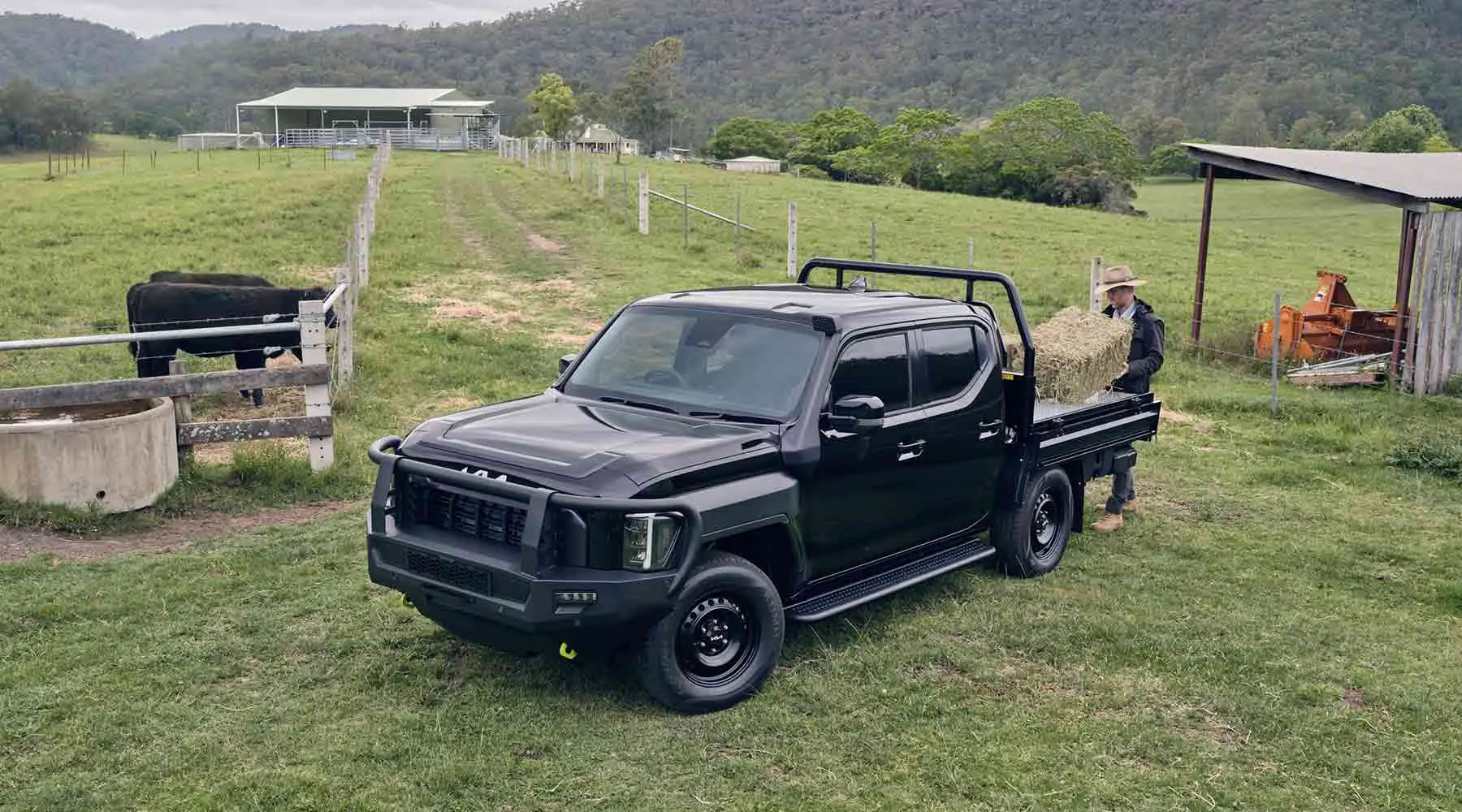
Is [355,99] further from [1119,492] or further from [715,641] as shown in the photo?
[715,641]

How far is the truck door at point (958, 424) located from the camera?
21.9 feet

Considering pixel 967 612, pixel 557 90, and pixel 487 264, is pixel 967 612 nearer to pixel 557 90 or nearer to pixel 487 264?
pixel 487 264

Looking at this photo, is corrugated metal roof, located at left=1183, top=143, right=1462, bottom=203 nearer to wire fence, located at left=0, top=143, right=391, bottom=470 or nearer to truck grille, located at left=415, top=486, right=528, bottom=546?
wire fence, located at left=0, top=143, right=391, bottom=470

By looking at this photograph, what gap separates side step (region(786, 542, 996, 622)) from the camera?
19.6 feet

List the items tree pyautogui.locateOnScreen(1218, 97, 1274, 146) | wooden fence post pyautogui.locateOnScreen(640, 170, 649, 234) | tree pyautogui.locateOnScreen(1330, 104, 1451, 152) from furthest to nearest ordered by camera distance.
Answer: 1. tree pyautogui.locateOnScreen(1218, 97, 1274, 146)
2. tree pyautogui.locateOnScreen(1330, 104, 1451, 152)
3. wooden fence post pyautogui.locateOnScreen(640, 170, 649, 234)

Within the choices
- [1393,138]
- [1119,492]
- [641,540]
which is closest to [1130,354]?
[1119,492]

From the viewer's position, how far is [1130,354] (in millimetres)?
9102

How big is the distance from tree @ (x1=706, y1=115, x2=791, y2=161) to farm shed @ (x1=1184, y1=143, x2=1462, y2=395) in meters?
66.7

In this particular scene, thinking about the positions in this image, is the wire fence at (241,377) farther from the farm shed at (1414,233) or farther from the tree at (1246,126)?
the tree at (1246,126)

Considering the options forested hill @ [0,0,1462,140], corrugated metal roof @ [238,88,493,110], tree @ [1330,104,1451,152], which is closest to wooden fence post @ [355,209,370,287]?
tree @ [1330,104,1451,152]

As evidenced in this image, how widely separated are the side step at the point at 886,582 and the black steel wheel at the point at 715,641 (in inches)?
11.4

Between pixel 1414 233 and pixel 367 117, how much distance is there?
7284 cm

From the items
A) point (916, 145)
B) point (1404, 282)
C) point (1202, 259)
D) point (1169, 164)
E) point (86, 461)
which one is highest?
point (1169, 164)

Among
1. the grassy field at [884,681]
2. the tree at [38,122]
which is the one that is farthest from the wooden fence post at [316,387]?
the tree at [38,122]
